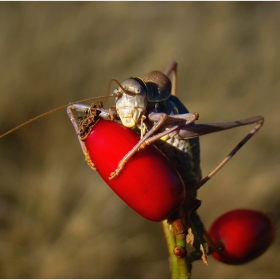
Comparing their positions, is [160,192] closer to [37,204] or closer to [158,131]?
[158,131]

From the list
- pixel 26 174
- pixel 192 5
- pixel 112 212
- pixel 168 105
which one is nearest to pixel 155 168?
pixel 168 105

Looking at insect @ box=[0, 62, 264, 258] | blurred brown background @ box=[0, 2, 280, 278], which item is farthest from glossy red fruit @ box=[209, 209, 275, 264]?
blurred brown background @ box=[0, 2, 280, 278]

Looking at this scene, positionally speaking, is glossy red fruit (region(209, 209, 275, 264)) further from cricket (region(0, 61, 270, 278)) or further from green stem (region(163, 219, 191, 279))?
green stem (region(163, 219, 191, 279))

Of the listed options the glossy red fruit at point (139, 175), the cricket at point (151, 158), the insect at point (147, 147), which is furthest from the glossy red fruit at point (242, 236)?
the glossy red fruit at point (139, 175)

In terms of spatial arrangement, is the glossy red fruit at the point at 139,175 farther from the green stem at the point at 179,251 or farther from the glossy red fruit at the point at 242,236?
the glossy red fruit at the point at 242,236

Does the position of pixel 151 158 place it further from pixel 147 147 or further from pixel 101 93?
pixel 101 93

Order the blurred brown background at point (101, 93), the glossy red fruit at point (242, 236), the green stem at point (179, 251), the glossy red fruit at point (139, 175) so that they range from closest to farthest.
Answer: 1. the glossy red fruit at point (139, 175)
2. the green stem at point (179, 251)
3. the glossy red fruit at point (242, 236)
4. the blurred brown background at point (101, 93)
